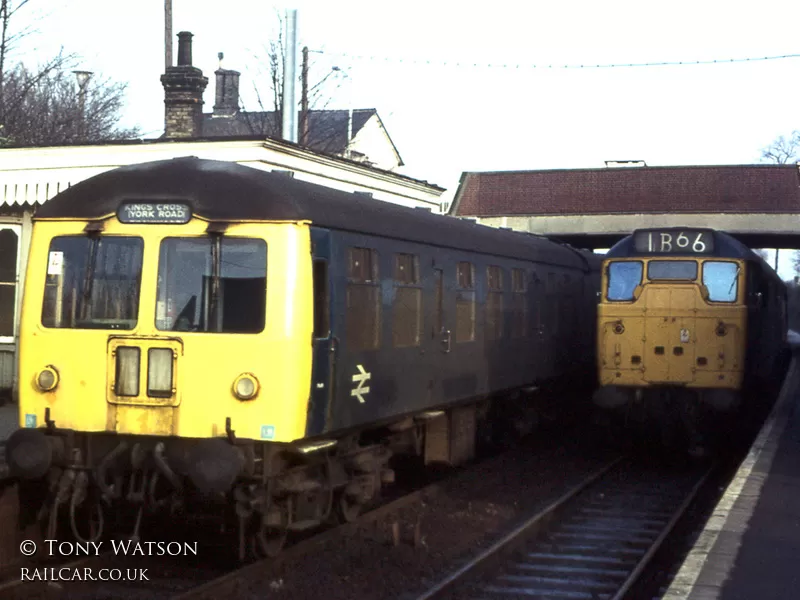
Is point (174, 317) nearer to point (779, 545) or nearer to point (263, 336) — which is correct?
point (263, 336)

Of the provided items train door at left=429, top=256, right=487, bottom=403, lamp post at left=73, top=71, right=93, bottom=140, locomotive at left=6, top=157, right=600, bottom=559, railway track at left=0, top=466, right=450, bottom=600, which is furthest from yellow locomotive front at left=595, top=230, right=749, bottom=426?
lamp post at left=73, top=71, right=93, bottom=140

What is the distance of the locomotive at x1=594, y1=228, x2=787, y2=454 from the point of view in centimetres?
1584

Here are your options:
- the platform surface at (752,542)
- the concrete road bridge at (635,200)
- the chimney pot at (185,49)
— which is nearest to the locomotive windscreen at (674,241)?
the platform surface at (752,542)

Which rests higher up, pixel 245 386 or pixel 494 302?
pixel 494 302

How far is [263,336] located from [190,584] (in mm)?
1920

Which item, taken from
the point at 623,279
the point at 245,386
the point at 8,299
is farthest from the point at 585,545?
the point at 8,299

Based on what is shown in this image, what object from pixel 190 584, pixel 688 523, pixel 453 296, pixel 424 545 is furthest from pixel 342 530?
pixel 688 523

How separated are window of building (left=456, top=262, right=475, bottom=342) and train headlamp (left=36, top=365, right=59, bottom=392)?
4.89 m

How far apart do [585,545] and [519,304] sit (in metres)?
4.85

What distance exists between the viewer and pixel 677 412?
16.1 meters

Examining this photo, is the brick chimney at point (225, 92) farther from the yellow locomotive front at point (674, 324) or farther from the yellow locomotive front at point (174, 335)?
the yellow locomotive front at point (174, 335)

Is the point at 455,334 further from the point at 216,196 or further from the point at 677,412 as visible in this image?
the point at 677,412

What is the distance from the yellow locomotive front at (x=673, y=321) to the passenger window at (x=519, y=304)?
1.29m

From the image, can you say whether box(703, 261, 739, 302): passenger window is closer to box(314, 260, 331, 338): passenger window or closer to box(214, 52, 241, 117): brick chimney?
box(314, 260, 331, 338): passenger window
